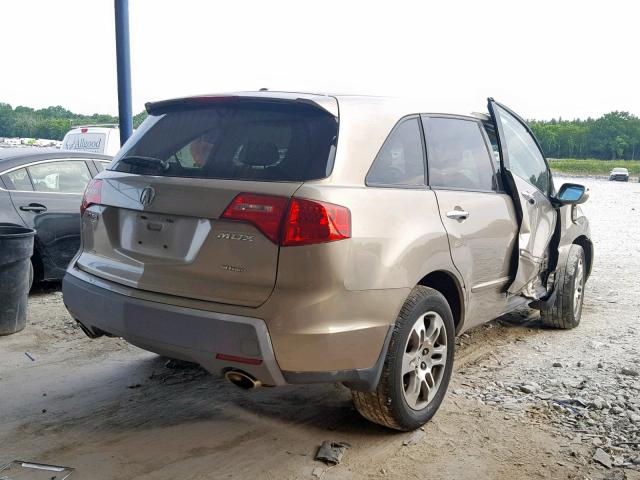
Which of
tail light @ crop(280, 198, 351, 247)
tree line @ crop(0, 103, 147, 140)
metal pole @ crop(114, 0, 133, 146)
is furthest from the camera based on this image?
tree line @ crop(0, 103, 147, 140)

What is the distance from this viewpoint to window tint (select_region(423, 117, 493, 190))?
12.9ft

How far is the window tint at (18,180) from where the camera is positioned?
21.0ft

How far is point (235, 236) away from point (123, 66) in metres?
7.33

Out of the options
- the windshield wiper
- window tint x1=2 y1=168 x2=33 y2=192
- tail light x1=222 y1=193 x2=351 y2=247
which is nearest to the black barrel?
window tint x1=2 y1=168 x2=33 y2=192

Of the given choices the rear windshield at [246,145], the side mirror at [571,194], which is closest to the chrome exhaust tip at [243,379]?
the rear windshield at [246,145]

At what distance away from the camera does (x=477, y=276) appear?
4.15 meters

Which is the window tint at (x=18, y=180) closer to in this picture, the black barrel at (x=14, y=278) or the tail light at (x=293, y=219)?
the black barrel at (x=14, y=278)

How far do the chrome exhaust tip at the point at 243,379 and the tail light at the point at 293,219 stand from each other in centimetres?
66

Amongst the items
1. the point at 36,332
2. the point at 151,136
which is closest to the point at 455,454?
the point at 151,136

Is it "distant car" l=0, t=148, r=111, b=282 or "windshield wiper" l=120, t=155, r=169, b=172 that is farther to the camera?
"distant car" l=0, t=148, r=111, b=282

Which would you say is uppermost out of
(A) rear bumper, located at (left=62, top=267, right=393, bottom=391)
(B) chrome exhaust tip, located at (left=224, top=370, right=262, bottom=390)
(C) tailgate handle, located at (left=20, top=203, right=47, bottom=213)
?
(C) tailgate handle, located at (left=20, top=203, right=47, bottom=213)

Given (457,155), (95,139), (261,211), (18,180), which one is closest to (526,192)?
(457,155)

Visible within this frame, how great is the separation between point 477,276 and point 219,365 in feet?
6.26

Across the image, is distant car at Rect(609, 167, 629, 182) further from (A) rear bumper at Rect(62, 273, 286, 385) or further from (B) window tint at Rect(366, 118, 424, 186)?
(A) rear bumper at Rect(62, 273, 286, 385)
